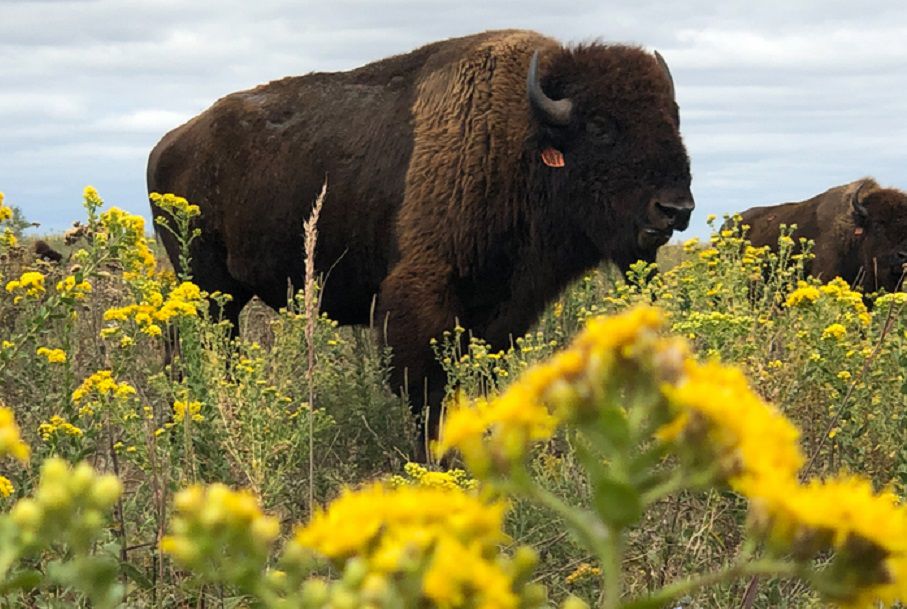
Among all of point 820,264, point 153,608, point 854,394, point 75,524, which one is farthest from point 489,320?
point 820,264

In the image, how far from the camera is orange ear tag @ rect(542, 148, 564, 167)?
618 cm

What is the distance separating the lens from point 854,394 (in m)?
4.02

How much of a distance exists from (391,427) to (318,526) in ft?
17.6

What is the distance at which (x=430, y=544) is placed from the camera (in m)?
0.83

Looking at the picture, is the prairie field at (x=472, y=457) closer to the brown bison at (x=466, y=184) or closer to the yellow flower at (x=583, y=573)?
the yellow flower at (x=583, y=573)

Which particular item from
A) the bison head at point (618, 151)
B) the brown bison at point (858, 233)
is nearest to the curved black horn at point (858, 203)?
the brown bison at point (858, 233)

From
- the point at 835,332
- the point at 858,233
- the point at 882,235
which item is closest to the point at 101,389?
the point at 835,332

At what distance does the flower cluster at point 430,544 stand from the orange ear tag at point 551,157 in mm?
5338

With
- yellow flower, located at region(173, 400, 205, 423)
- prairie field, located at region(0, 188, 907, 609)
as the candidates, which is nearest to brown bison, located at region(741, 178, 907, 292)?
prairie field, located at region(0, 188, 907, 609)

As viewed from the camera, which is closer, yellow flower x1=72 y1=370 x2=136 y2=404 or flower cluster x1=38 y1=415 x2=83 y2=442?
flower cluster x1=38 y1=415 x2=83 y2=442

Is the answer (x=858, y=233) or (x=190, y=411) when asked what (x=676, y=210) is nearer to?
(x=190, y=411)

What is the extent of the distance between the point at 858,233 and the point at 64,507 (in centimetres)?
1128

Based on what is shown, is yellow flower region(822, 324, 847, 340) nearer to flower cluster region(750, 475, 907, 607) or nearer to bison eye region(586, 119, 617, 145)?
bison eye region(586, 119, 617, 145)

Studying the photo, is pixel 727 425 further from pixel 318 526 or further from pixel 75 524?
pixel 75 524
